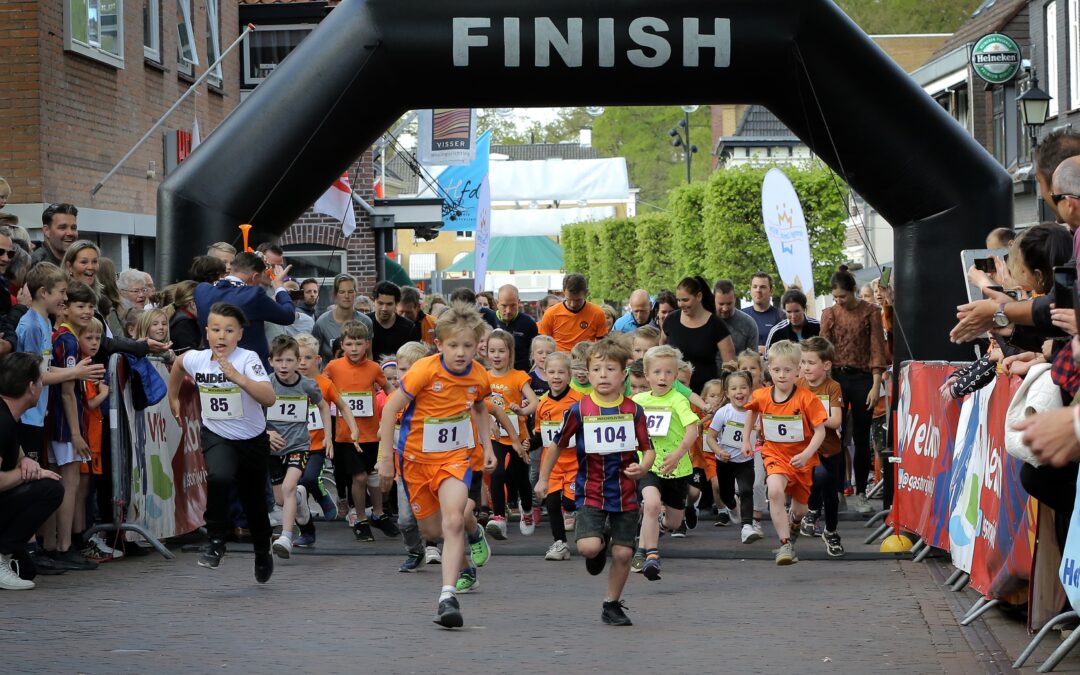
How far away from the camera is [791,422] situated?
1106 centimetres

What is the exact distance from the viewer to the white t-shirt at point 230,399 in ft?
31.6

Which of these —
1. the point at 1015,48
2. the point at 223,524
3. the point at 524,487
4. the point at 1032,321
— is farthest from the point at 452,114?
the point at 1032,321

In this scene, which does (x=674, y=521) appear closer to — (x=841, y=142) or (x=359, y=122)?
(x=841, y=142)

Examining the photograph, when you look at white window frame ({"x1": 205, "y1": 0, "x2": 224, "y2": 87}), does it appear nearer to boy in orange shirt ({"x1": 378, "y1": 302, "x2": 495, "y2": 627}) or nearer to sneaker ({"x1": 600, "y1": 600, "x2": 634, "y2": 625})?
boy in orange shirt ({"x1": 378, "y1": 302, "x2": 495, "y2": 627})

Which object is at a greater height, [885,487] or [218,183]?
[218,183]

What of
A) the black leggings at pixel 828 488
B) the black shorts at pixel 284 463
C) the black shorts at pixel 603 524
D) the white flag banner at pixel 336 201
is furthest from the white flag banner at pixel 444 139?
the black shorts at pixel 603 524

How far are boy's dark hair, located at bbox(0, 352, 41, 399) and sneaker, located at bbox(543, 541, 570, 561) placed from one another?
3.76 metres

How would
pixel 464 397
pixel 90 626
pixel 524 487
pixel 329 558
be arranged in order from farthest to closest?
pixel 524 487, pixel 329 558, pixel 464 397, pixel 90 626

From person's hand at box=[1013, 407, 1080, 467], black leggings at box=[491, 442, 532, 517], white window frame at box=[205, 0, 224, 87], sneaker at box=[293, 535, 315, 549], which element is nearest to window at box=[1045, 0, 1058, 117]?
white window frame at box=[205, 0, 224, 87]

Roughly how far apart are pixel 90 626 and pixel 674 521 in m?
4.83

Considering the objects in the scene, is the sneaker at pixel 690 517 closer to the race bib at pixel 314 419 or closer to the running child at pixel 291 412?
the race bib at pixel 314 419

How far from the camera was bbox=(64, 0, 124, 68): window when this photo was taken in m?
17.0

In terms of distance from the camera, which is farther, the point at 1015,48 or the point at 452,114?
the point at 452,114

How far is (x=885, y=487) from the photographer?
41.0ft
